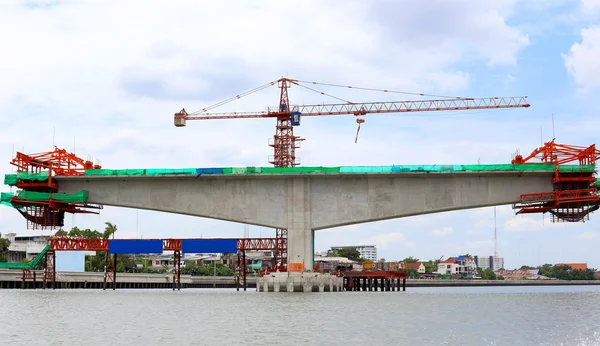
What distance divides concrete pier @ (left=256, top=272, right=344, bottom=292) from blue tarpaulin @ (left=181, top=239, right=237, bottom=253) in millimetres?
8501

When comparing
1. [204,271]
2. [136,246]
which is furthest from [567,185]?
[204,271]

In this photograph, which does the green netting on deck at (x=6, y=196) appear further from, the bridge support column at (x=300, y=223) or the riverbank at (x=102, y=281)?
the bridge support column at (x=300, y=223)

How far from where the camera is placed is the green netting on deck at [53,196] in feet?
297

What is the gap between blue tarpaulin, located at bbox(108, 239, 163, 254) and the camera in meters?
97.8

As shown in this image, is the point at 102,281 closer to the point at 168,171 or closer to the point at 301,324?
the point at 168,171

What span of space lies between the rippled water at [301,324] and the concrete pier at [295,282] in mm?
20897

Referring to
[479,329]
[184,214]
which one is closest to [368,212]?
[184,214]

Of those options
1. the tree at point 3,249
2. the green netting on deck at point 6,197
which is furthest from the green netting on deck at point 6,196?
the tree at point 3,249

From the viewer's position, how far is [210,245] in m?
96.7

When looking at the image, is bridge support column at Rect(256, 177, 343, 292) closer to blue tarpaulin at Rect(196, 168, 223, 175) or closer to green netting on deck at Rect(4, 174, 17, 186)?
blue tarpaulin at Rect(196, 168, 223, 175)

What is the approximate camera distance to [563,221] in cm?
8962

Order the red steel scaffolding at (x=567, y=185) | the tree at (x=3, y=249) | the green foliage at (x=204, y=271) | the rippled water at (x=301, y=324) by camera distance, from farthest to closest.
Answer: the green foliage at (x=204, y=271) < the tree at (x=3, y=249) < the red steel scaffolding at (x=567, y=185) < the rippled water at (x=301, y=324)

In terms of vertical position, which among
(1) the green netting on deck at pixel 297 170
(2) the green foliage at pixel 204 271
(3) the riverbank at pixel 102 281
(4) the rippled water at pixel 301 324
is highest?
(1) the green netting on deck at pixel 297 170

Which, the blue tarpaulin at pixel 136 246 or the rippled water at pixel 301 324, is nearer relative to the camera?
the rippled water at pixel 301 324
